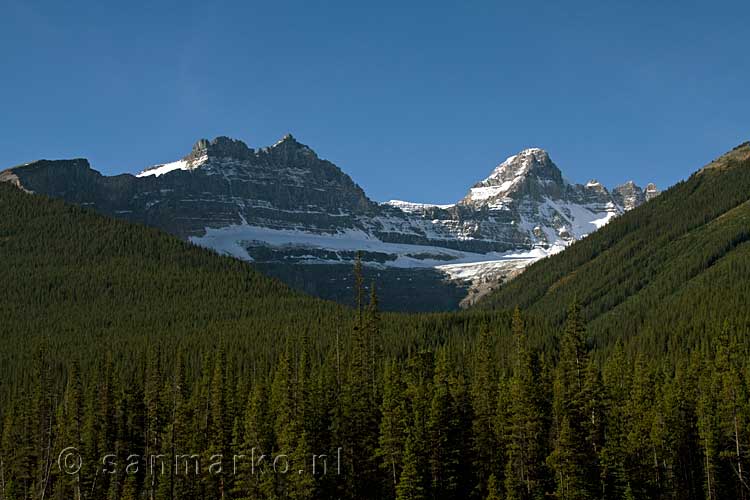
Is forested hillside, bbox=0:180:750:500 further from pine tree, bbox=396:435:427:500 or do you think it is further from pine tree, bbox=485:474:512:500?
pine tree, bbox=485:474:512:500

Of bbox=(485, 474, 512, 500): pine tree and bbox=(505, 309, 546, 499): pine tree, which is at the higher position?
bbox=(505, 309, 546, 499): pine tree

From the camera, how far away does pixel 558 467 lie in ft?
264

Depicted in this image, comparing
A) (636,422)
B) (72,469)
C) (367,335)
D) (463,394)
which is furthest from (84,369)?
(636,422)

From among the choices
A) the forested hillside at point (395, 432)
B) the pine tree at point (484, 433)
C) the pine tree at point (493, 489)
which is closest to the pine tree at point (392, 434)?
the forested hillside at point (395, 432)

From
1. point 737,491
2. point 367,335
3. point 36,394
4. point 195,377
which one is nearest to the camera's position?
point 737,491

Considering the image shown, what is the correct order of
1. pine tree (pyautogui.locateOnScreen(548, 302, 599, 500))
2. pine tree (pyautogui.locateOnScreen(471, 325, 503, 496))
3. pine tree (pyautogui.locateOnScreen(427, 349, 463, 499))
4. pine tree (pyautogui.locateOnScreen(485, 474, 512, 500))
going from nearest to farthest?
pine tree (pyautogui.locateOnScreen(548, 302, 599, 500)), pine tree (pyautogui.locateOnScreen(485, 474, 512, 500)), pine tree (pyautogui.locateOnScreen(427, 349, 463, 499)), pine tree (pyautogui.locateOnScreen(471, 325, 503, 496))

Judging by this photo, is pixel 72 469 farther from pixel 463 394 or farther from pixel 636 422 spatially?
pixel 636 422

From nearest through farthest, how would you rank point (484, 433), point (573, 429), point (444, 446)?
point (573, 429) < point (444, 446) < point (484, 433)

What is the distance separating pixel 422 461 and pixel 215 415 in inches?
986

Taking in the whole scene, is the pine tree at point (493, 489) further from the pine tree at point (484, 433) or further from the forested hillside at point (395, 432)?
the pine tree at point (484, 433)

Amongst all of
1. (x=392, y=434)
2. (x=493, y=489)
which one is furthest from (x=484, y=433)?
(x=493, y=489)

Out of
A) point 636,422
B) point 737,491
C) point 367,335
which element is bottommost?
point 737,491

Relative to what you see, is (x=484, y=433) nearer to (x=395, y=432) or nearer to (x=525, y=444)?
(x=525, y=444)

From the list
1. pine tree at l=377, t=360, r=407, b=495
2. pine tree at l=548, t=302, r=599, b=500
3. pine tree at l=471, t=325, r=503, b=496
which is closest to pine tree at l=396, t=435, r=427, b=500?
pine tree at l=377, t=360, r=407, b=495
